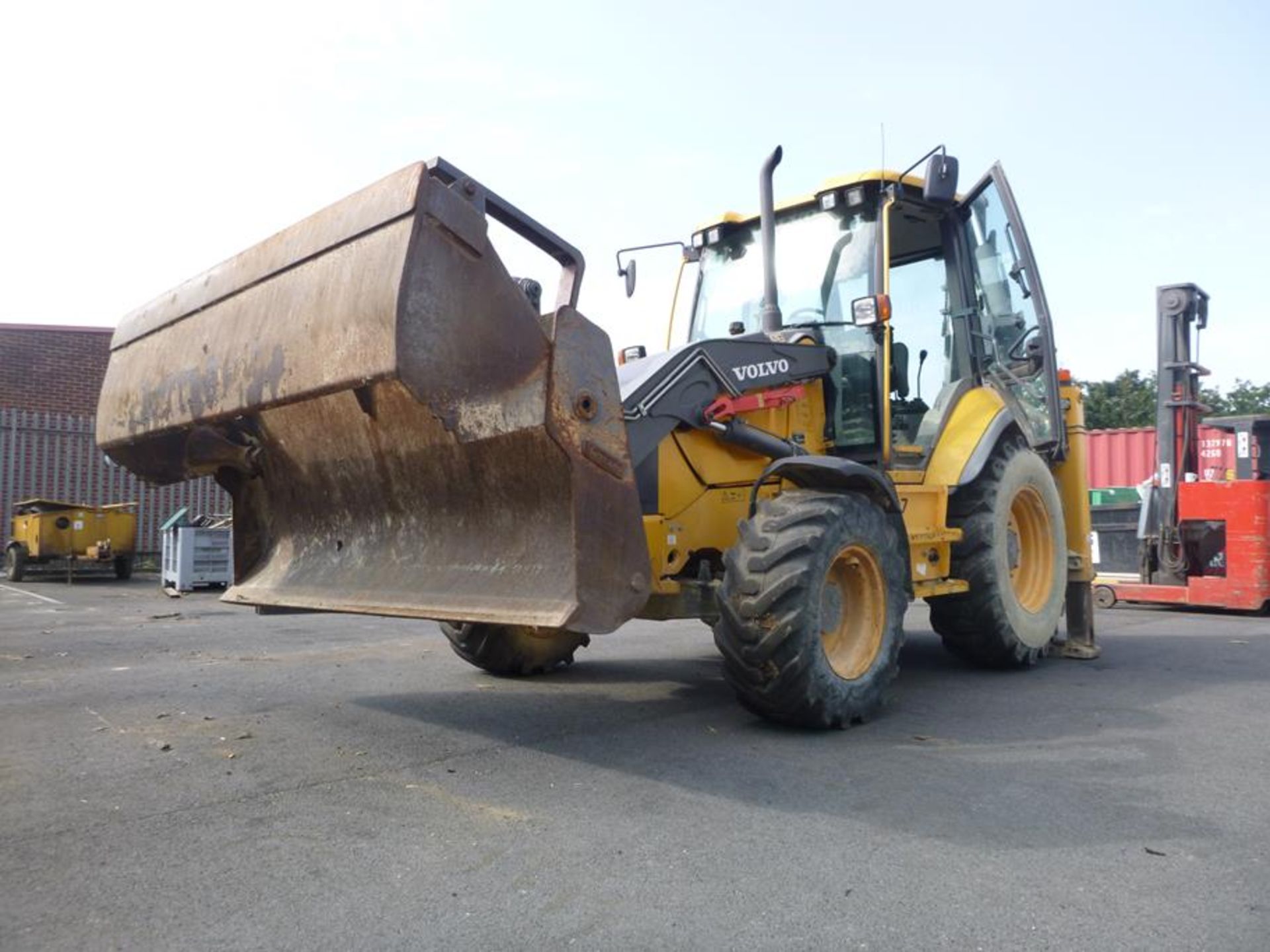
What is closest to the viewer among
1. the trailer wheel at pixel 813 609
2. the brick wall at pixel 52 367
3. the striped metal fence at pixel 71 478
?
the trailer wheel at pixel 813 609

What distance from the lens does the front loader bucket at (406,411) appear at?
3641 millimetres

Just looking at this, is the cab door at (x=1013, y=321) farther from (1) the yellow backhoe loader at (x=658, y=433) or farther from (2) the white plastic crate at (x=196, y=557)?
(2) the white plastic crate at (x=196, y=557)

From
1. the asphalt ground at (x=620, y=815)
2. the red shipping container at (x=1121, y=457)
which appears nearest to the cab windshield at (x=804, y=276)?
the asphalt ground at (x=620, y=815)

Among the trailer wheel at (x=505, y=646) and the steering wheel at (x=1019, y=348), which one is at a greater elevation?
the steering wheel at (x=1019, y=348)

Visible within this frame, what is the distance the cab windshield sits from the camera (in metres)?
5.95

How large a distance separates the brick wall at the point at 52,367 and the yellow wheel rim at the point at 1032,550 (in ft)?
66.8

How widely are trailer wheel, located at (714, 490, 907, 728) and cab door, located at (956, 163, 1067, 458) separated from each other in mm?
2519

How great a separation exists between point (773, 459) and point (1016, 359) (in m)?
2.73

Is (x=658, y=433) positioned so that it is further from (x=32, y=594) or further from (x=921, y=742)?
(x=32, y=594)

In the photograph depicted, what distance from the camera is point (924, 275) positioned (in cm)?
681

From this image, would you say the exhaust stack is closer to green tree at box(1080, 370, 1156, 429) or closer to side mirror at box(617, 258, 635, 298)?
side mirror at box(617, 258, 635, 298)

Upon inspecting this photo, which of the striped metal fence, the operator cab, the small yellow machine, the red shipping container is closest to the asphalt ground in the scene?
the operator cab

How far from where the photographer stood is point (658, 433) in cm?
475

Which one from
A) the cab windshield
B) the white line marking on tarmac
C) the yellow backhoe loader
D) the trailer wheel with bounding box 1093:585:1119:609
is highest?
the cab windshield
